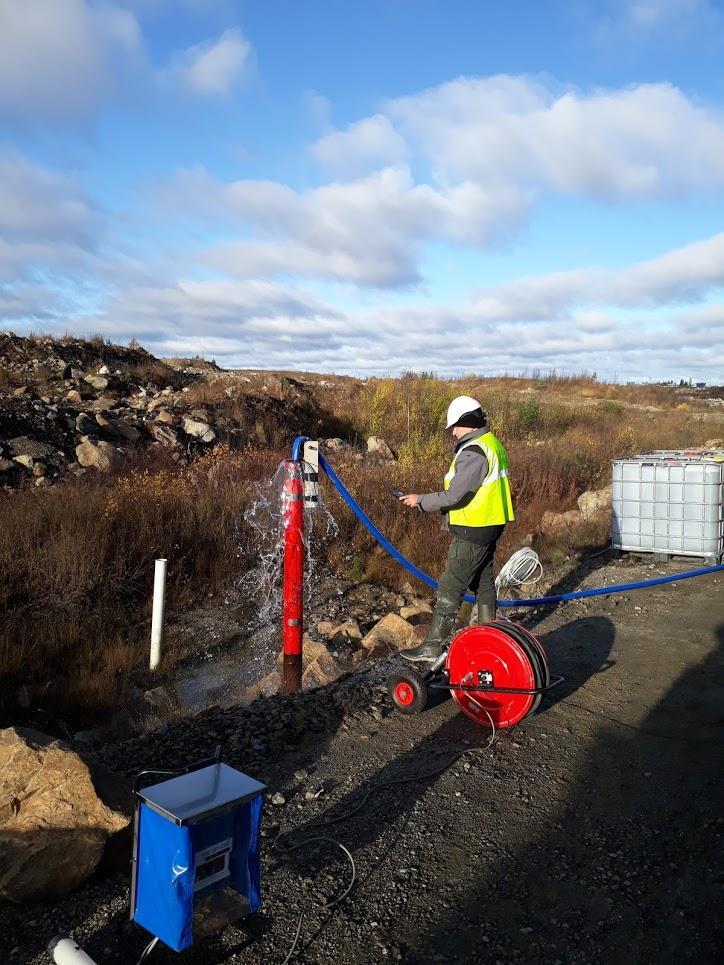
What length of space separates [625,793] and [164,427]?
13469 millimetres

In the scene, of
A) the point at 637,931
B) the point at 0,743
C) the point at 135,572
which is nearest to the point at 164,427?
the point at 135,572

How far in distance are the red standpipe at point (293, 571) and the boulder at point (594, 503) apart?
Answer: 8.03m

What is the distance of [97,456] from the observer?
1326cm

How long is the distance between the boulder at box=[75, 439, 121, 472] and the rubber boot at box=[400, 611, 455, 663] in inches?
334

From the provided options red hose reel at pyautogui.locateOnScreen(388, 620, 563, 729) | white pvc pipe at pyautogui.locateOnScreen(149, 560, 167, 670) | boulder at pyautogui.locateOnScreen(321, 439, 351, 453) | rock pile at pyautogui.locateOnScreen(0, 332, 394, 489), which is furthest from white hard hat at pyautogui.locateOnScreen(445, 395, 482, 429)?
boulder at pyautogui.locateOnScreen(321, 439, 351, 453)

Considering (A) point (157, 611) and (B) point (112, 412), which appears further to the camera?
(B) point (112, 412)

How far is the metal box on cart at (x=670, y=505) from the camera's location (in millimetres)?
9688

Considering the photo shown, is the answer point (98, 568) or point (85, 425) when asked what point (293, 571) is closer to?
point (98, 568)

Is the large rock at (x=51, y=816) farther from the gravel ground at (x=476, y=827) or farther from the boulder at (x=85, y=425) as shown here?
the boulder at (x=85, y=425)

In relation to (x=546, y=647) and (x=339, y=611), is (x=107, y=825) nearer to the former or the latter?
(x=546, y=647)

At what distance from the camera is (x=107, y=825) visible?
3.35 m

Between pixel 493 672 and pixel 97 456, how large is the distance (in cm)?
989

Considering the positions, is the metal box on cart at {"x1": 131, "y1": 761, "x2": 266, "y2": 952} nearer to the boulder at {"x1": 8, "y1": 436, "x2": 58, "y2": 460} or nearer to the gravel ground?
the gravel ground

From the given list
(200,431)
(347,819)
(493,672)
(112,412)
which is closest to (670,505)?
(493,672)
